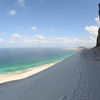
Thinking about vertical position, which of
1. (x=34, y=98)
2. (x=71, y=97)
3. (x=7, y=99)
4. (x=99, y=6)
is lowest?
(x=7, y=99)

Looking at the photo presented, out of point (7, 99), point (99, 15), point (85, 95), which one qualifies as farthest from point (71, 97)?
point (99, 15)

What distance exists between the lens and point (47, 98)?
4.39 m

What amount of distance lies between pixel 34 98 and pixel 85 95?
3.16m

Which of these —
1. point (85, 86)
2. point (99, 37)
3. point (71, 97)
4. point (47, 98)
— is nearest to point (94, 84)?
point (85, 86)

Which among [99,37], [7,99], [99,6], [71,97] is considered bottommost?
[7,99]

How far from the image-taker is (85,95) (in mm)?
3877

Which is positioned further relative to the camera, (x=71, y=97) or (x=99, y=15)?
(x=99, y=15)

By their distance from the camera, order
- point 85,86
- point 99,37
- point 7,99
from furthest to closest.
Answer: point 99,37, point 7,99, point 85,86

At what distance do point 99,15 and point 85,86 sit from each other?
35.9 m

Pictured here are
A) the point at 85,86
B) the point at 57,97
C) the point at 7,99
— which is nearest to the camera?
the point at 57,97

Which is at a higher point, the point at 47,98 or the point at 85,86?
the point at 85,86

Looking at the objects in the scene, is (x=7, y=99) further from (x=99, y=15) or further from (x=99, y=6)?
(x=99, y=6)

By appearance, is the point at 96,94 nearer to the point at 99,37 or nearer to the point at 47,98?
the point at 47,98

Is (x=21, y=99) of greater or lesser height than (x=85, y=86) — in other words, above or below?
below
